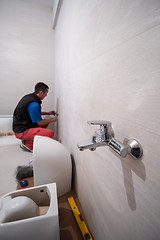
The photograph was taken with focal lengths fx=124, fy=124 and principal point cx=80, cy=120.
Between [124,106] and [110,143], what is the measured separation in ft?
0.42

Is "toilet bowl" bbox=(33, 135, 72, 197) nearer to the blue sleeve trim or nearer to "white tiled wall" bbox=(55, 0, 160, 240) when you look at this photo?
"white tiled wall" bbox=(55, 0, 160, 240)

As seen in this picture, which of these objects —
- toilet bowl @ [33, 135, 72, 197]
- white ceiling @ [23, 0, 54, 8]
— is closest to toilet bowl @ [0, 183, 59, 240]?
toilet bowl @ [33, 135, 72, 197]

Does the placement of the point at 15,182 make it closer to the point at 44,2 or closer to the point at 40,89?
the point at 40,89

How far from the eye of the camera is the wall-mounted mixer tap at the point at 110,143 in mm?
347

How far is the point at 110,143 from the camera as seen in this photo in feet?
1.30

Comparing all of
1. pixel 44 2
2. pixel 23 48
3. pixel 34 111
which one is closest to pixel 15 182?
pixel 34 111

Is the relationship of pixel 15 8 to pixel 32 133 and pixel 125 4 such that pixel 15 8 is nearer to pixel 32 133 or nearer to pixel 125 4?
pixel 32 133

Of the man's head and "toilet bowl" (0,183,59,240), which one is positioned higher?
the man's head

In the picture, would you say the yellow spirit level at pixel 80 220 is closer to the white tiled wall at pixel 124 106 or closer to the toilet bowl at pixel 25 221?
the white tiled wall at pixel 124 106

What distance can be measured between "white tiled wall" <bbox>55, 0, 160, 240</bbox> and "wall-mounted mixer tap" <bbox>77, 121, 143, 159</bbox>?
19 mm

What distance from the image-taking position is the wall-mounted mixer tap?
347 millimetres

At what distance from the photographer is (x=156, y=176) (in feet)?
1.00

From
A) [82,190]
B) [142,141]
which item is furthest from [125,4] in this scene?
[82,190]

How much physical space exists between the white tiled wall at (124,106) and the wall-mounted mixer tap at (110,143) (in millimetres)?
19
